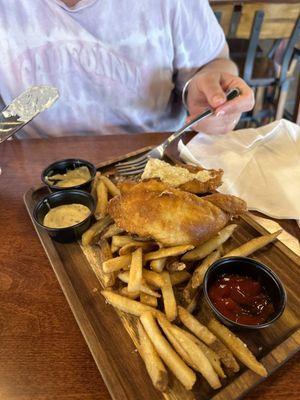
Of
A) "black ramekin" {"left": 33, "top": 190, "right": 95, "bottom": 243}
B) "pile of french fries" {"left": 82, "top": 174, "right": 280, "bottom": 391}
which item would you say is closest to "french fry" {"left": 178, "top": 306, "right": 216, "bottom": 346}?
"pile of french fries" {"left": 82, "top": 174, "right": 280, "bottom": 391}

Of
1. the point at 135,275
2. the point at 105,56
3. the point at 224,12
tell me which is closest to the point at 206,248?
the point at 135,275

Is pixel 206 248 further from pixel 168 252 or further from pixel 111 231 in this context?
pixel 111 231

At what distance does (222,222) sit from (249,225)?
0.22 meters

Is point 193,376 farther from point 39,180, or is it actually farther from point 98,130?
point 98,130

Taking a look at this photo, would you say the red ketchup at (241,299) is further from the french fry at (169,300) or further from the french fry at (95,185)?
the french fry at (95,185)

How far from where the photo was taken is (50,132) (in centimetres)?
232

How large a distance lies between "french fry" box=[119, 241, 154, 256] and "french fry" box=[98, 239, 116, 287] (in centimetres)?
9

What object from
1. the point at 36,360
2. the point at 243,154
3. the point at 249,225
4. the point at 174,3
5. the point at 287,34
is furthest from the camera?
the point at 287,34

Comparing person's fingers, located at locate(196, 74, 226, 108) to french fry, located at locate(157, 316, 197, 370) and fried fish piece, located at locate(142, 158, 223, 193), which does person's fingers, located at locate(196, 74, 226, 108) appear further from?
french fry, located at locate(157, 316, 197, 370)

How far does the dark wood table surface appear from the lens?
952 mm

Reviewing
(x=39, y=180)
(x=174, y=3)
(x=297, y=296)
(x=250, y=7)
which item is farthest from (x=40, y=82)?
(x=250, y=7)

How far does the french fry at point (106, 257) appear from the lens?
122cm

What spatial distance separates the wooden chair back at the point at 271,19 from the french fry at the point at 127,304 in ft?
11.5

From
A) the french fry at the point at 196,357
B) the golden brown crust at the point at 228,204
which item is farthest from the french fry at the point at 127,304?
the golden brown crust at the point at 228,204
